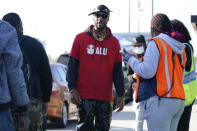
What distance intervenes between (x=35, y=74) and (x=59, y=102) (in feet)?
22.8

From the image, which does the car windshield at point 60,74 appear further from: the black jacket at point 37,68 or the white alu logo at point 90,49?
the black jacket at point 37,68

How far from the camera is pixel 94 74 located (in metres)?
6.74

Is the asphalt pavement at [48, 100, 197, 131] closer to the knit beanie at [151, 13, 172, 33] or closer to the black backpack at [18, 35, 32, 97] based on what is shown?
the knit beanie at [151, 13, 172, 33]

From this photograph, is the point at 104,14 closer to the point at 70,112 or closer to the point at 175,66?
the point at 175,66

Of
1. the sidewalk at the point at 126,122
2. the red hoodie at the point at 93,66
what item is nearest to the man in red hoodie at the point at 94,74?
the red hoodie at the point at 93,66

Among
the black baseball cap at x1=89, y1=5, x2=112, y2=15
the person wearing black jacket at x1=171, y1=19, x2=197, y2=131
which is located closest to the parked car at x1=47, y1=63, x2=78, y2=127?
the person wearing black jacket at x1=171, y1=19, x2=197, y2=131

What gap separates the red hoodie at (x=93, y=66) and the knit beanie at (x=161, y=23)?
90cm

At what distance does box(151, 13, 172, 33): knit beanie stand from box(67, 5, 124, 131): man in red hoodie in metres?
0.91

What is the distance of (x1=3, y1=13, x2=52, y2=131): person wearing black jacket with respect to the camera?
19.7 ft

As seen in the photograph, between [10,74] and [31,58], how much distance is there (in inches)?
62.4

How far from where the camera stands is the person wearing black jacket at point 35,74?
6.00 meters

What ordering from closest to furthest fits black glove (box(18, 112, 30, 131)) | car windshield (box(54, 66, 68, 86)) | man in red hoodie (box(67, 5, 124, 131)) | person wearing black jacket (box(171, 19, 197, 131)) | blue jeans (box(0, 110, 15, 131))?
blue jeans (box(0, 110, 15, 131)), black glove (box(18, 112, 30, 131)), man in red hoodie (box(67, 5, 124, 131)), person wearing black jacket (box(171, 19, 197, 131)), car windshield (box(54, 66, 68, 86))

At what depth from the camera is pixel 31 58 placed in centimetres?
611

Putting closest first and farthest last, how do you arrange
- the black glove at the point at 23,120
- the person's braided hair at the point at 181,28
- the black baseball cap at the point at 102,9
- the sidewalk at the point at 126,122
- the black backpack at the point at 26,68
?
the black glove at the point at 23,120, the black backpack at the point at 26,68, the black baseball cap at the point at 102,9, the person's braided hair at the point at 181,28, the sidewalk at the point at 126,122
